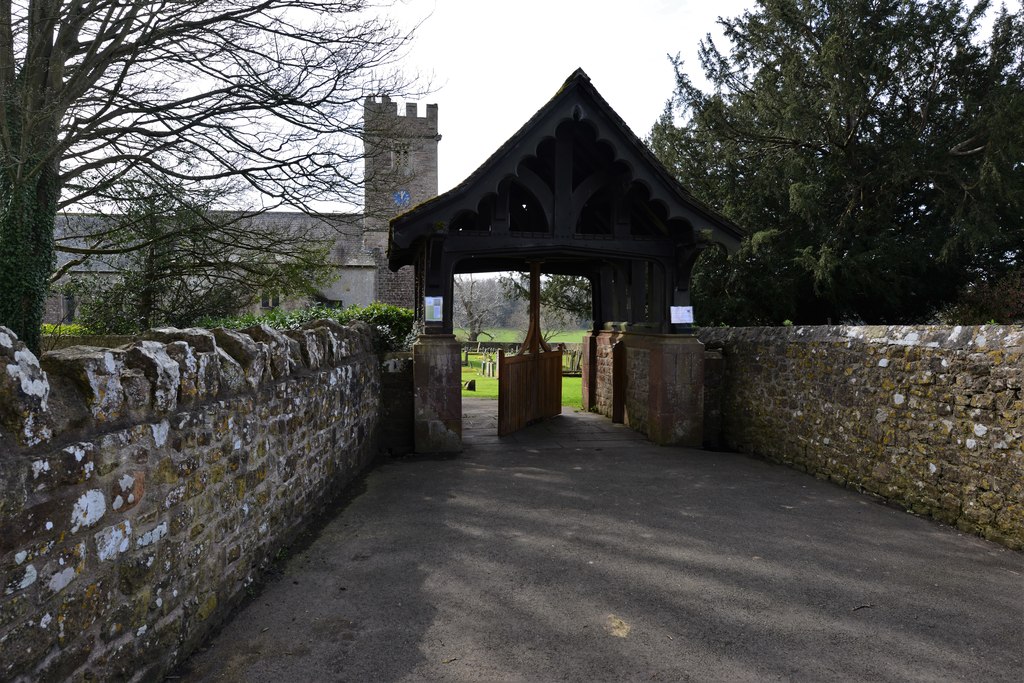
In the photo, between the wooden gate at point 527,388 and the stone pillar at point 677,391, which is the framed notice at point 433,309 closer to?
the wooden gate at point 527,388

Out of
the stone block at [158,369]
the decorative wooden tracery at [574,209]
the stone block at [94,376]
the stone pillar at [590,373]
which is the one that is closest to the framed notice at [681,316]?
the decorative wooden tracery at [574,209]

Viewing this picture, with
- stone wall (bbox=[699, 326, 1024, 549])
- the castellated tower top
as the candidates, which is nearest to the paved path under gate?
stone wall (bbox=[699, 326, 1024, 549])

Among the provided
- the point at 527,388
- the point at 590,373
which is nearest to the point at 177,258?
the point at 527,388

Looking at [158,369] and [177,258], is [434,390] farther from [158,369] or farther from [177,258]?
[177,258]

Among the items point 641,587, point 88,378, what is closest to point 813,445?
point 641,587

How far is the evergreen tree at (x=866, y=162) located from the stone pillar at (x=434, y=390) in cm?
872

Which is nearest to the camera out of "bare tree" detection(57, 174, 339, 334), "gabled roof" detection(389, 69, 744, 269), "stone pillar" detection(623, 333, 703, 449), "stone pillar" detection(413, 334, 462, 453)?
"gabled roof" detection(389, 69, 744, 269)

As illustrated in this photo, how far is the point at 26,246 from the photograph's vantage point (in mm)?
8312

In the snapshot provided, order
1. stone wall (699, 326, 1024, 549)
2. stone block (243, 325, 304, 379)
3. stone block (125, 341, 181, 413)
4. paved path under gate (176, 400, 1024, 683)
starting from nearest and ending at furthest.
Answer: stone block (125, 341, 181, 413) → paved path under gate (176, 400, 1024, 683) → stone block (243, 325, 304, 379) → stone wall (699, 326, 1024, 549)

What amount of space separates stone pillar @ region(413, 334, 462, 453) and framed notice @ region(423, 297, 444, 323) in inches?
9.7

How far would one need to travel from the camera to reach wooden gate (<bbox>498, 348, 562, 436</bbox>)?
9.62 m

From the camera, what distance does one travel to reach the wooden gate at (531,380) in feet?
31.7

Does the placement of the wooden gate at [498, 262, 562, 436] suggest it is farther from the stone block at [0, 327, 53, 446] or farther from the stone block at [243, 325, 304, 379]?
the stone block at [0, 327, 53, 446]

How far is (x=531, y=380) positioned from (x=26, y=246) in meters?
7.66
